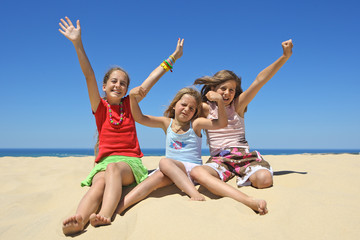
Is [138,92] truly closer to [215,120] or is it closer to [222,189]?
[215,120]

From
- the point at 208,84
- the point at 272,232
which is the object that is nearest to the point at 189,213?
the point at 272,232

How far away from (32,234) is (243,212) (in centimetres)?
160

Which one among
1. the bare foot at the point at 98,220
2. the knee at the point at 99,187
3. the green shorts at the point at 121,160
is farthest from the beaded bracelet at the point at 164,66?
the bare foot at the point at 98,220

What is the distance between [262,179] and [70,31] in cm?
270

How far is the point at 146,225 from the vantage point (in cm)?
158

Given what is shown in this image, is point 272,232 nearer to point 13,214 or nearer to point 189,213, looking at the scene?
point 189,213

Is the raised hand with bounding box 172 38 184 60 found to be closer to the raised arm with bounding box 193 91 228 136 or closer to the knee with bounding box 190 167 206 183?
the raised arm with bounding box 193 91 228 136

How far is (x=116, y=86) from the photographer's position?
10.0 feet

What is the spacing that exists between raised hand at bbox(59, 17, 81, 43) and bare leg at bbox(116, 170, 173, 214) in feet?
5.97

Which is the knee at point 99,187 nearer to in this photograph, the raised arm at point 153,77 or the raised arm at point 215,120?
the raised arm at point 153,77

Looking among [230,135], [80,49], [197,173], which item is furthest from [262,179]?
[80,49]

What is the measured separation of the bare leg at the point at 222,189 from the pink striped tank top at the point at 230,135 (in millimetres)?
547

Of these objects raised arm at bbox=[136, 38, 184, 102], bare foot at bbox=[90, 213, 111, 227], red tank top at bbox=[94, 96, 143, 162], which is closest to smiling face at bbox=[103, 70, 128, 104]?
red tank top at bbox=[94, 96, 143, 162]

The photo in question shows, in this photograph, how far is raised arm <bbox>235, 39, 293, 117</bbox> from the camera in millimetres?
2908
